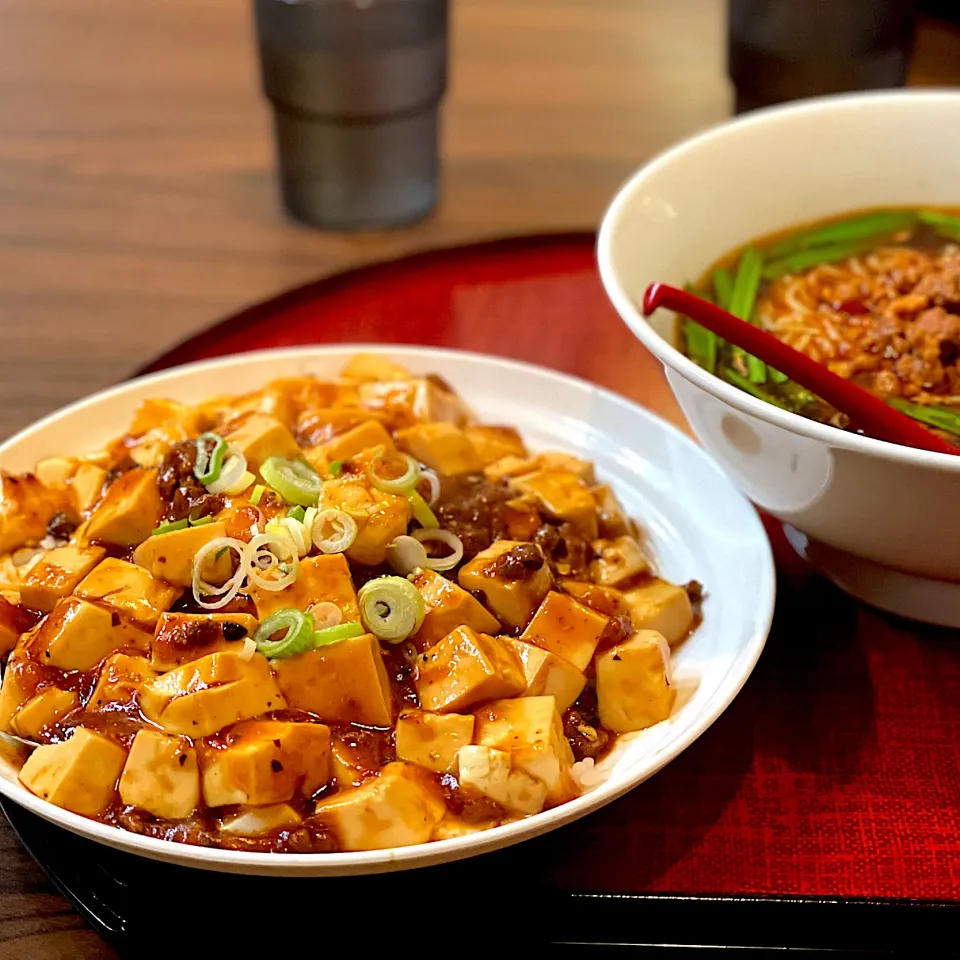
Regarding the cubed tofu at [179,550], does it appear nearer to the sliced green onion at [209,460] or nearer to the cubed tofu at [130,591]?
the cubed tofu at [130,591]

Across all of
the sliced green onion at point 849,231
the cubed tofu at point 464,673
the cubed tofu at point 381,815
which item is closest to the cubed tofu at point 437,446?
the cubed tofu at point 464,673

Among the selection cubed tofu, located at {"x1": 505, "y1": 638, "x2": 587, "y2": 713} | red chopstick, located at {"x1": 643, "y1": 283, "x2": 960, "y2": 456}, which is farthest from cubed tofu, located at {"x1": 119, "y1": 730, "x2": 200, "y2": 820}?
red chopstick, located at {"x1": 643, "y1": 283, "x2": 960, "y2": 456}

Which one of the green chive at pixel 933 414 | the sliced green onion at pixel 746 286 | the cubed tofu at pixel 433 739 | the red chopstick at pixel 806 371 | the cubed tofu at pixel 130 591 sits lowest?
the cubed tofu at pixel 433 739

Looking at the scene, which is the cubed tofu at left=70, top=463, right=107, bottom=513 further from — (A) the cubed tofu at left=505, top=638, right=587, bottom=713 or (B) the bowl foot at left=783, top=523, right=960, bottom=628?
(B) the bowl foot at left=783, top=523, right=960, bottom=628

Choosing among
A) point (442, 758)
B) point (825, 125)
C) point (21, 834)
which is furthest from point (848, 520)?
point (21, 834)

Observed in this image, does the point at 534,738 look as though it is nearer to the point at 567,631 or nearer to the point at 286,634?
the point at 567,631

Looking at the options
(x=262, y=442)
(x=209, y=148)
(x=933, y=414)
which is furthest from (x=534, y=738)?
(x=209, y=148)

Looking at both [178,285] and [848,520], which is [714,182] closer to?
[848,520]
